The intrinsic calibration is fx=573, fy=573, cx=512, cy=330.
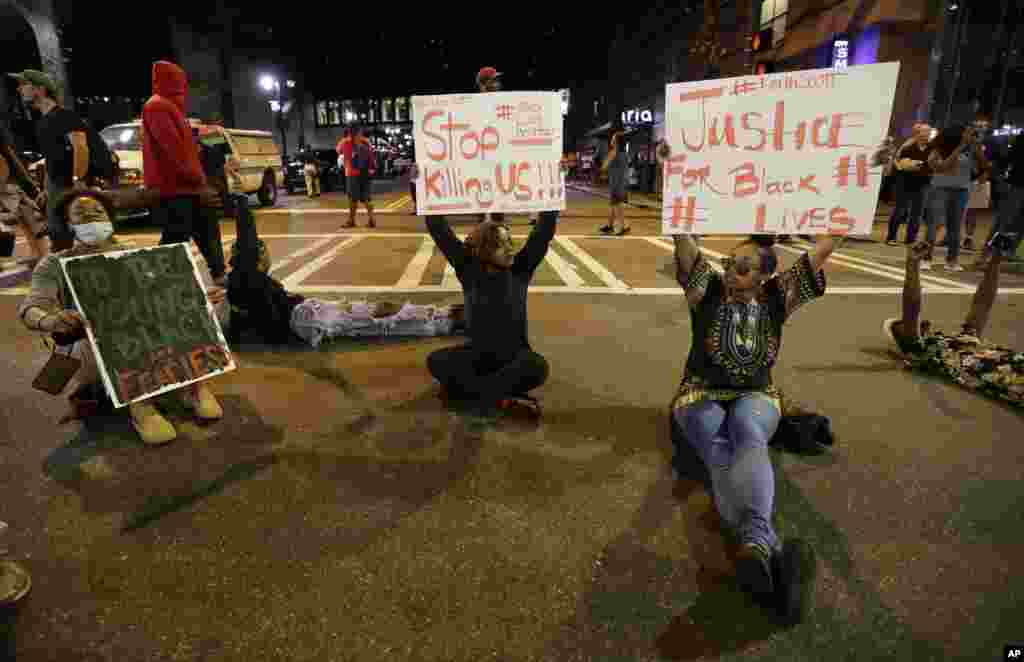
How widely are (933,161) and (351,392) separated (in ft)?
14.7

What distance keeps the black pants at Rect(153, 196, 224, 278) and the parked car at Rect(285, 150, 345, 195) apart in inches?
729

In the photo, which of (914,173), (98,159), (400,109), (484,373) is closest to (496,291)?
(484,373)

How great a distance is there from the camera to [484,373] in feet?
12.1

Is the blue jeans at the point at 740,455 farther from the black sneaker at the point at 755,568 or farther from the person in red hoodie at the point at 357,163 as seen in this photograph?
the person in red hoodie at the point at 357,163

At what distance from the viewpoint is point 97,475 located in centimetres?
299

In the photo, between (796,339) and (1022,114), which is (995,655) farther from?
(1022,114)

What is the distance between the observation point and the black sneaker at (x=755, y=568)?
6.64 ft

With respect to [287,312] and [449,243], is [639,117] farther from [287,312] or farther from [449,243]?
[449,243]

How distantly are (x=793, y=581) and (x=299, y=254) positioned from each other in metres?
9.02

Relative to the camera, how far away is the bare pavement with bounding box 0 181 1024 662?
1982mm

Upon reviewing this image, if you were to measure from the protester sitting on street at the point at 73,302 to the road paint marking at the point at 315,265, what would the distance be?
3.75m

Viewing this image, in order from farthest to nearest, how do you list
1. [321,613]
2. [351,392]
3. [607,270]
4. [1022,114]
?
[1022,114] < [607,270] < [351,392] < [321,613]

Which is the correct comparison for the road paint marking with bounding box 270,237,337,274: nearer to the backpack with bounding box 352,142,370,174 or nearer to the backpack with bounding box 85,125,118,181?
the backpack with bounding box 352,142,370,174

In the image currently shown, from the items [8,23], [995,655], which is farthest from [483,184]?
[8,23]
